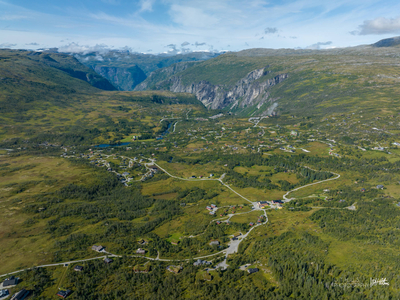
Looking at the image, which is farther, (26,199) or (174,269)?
(26,199)

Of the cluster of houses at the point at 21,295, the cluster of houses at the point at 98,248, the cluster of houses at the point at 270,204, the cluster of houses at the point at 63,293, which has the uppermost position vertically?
the cluster of houses at the point at 21,295

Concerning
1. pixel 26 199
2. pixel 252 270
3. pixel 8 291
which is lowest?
pixel 252 270

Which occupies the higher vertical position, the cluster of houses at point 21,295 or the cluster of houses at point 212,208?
the cluster of houses at point 21,295

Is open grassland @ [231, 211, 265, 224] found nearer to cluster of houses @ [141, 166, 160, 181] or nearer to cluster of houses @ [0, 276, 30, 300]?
cluster of houses @ [141, 166, 160, 181]

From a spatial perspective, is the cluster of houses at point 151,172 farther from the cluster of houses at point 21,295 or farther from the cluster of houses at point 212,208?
the cluster of houses at point 21,295

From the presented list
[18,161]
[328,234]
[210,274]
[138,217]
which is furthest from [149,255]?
[18,161]

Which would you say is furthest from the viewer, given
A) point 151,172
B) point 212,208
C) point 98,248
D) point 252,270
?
point 151,172

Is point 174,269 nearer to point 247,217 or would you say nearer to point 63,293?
point 63,293

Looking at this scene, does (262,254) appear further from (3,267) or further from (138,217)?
(3,267)

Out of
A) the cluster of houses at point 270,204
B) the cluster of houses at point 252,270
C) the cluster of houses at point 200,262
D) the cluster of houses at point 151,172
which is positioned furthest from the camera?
the cluster of houses at point 151,172

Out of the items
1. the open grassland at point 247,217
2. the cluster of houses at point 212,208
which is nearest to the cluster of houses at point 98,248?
the cluster of houses at point 212,208

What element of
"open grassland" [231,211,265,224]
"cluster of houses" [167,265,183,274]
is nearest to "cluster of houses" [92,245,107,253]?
"cluster of houses" [167,265,183,274]

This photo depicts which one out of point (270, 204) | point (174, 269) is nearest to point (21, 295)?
point (174, 269)
